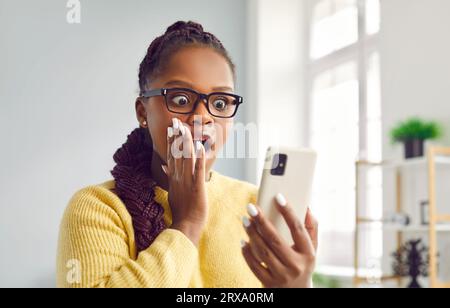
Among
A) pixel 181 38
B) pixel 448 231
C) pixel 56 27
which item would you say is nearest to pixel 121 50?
pixel 56 27

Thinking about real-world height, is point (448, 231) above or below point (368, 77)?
below

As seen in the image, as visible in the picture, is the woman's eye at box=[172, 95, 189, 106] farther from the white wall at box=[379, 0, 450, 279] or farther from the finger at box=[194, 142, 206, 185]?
the white wall at box=[379, 0, 450, 279]

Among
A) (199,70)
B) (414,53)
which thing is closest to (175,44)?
(199,70)

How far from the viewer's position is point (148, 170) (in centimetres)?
38

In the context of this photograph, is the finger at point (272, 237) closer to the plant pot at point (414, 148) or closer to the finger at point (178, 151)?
the finger at point (178, 151)

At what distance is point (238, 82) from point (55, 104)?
7.4 inches

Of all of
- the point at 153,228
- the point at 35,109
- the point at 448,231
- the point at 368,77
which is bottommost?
the point at 448,231

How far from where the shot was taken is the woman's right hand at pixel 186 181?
1.00ft

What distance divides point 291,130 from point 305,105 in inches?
3.0

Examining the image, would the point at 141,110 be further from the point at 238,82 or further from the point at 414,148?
the point at 414,148

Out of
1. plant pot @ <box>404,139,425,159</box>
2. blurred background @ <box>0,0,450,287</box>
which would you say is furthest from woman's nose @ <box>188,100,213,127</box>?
plant pot @ <box>404,139,425,159</box>

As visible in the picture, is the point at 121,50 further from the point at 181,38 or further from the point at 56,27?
the point at 181,38

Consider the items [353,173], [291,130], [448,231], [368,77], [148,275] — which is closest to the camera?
[148,275]

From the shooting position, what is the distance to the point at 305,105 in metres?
0.78
